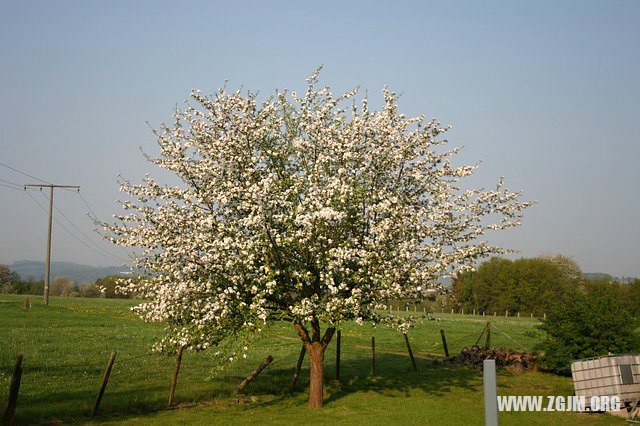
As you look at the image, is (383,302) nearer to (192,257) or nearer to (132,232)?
(192,257)

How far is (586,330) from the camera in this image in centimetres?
3359

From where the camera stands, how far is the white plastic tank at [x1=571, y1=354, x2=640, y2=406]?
23953mm

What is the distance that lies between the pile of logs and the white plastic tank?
1112 cm

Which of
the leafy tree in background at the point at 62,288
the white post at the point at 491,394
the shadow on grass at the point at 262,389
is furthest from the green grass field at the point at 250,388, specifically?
the leafy tree in background at the point at 62,288

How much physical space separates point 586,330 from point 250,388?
62.4ft

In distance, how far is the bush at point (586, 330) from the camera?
107ft

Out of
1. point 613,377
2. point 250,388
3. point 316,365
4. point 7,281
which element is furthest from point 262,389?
point 7,281

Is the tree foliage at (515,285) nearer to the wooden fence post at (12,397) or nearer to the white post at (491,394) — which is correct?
the wooden fence post at (12,397)

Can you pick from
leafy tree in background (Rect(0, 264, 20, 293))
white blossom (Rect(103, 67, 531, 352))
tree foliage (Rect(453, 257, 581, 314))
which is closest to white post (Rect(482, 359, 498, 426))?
white blossom (Rect(103, 67, 531, 352))

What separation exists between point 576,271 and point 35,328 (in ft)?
490

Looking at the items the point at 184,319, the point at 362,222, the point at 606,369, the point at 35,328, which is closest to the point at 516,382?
the point at 606,369

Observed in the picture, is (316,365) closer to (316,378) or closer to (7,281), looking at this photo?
(316,378)

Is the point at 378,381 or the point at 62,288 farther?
the point at 62,288

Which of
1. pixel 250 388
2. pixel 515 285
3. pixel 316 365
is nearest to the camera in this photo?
pixel 316 365
